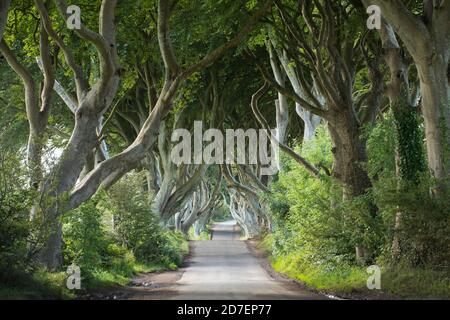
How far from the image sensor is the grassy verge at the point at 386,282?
1197cm

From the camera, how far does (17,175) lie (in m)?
12.1

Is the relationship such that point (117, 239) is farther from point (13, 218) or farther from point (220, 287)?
Answer: point (13, 218)

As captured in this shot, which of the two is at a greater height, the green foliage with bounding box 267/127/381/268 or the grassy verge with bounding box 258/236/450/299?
the green foliage with bounding box 267/127/381/268

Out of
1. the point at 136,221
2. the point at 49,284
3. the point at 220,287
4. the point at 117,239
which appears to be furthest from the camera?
the point at 117,239

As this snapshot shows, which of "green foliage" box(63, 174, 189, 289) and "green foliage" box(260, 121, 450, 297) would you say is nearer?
"green foliage" box(260, 121, 450, 297)

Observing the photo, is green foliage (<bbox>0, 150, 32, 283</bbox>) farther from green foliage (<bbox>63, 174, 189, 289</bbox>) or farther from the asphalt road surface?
the asphalt road surface

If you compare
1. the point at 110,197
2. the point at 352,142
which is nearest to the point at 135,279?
the point at 110,197

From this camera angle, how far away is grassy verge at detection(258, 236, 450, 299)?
12.0 metres

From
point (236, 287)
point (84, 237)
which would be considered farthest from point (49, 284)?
point (236, 287)

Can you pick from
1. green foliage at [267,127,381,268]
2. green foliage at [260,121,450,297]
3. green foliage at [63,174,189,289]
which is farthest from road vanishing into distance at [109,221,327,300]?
green foliage at [267,127,381,268]

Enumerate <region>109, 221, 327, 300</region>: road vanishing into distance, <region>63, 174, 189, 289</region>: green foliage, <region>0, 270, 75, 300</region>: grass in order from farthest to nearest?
<region>63, 174, 189, 289</region>: green foliage < <region>109, 221, 327, 300</region>: road vanishing into distance < <region>0, 270, 75, 300</region>: grass

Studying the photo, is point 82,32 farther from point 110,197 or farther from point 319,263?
point 110,197

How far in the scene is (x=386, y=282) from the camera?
1333 centimetres

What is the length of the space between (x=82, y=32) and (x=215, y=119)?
652 inches
